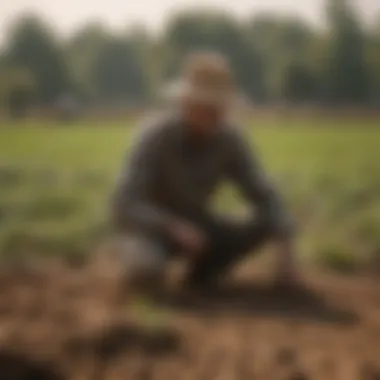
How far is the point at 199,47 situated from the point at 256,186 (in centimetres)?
22

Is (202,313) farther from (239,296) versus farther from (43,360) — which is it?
(43,360)

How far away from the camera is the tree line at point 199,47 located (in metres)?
1.08

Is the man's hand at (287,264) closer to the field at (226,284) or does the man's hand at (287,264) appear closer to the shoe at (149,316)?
the field at (226,284)

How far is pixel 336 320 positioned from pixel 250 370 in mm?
159

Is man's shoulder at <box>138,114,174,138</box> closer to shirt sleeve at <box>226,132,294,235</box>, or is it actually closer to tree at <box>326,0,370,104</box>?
shirt sleeve at <box>226,132,294,235</box>

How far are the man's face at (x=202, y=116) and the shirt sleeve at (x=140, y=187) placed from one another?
0.05 m

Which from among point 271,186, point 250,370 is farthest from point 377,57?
point 250,370

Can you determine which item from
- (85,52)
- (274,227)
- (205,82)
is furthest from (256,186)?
(85,52)

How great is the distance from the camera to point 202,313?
106cm

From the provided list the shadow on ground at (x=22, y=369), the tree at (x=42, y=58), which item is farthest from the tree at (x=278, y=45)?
the shadow on ground at (x=22, y=369)

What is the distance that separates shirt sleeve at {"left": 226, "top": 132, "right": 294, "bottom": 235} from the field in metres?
0.02

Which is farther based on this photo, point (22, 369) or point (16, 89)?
point (16, 89)

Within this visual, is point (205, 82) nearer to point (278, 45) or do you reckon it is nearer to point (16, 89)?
point (278, 45)

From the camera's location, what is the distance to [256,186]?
1074 mm
